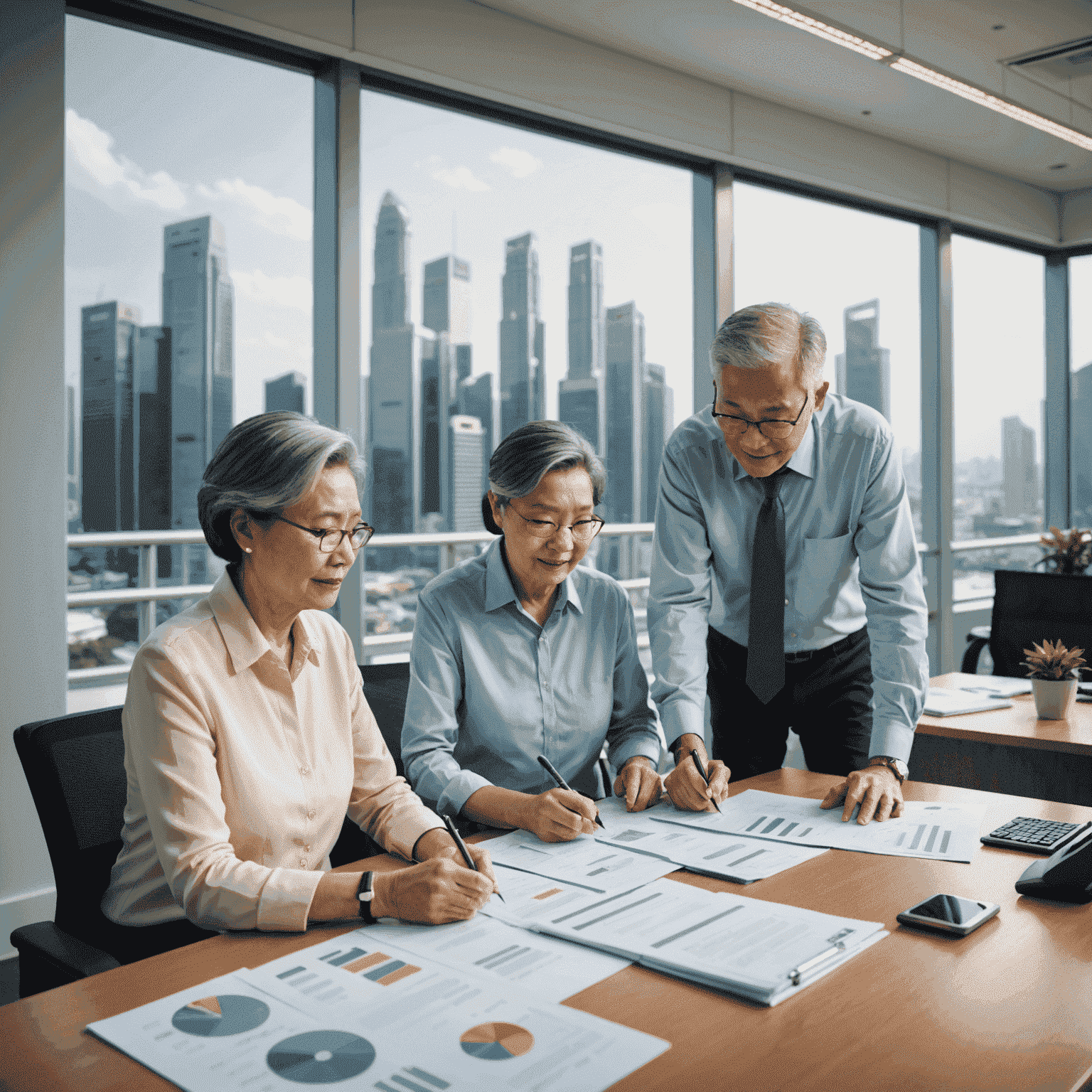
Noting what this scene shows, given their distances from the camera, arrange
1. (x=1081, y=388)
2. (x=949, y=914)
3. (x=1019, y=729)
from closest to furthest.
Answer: (x=949, y=914)
(x=1019, y=729)
(x=1081, y=388)

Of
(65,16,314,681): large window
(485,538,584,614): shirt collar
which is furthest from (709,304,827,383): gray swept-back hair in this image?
(65,16,314,681): large window

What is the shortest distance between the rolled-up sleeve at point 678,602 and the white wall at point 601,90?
7.08 ft

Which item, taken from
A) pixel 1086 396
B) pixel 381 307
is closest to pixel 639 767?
pixel 381 307

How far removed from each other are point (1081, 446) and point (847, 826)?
20.5ft

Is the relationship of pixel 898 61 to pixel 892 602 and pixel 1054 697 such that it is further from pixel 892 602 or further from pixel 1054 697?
pixel 892 602

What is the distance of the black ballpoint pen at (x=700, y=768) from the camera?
1638mm

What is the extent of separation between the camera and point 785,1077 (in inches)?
33.2

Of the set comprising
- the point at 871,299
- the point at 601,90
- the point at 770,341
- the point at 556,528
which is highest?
the point at 601,90

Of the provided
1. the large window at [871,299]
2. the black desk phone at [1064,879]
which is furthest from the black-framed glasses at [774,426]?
the large window at [871,299]

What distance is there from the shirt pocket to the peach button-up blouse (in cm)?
98

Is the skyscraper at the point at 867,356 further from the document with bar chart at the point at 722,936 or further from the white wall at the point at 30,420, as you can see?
the document with bar chart at the point at 722,936

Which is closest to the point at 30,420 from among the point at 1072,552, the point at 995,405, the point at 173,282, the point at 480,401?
the point at 173,282

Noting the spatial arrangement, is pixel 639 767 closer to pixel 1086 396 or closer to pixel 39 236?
pixel 39 236

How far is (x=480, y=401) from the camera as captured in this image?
5859 mm
